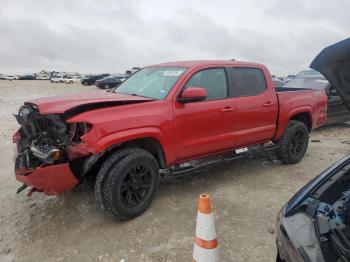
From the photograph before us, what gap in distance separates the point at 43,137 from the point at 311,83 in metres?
8.12

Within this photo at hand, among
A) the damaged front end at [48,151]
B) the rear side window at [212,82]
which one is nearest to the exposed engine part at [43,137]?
the damaged front end at [48,151]

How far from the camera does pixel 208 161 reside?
5.02 m

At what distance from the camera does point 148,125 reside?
420 centimetres

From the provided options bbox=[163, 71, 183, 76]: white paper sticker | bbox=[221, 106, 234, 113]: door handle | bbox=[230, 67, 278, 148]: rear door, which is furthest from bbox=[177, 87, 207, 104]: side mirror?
bbox=[230, 67, 278, 148]: rear door

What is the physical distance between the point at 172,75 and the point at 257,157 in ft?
9.17

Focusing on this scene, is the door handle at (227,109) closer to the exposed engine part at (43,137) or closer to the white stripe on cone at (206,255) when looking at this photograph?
the exposed engine part at (43,137)

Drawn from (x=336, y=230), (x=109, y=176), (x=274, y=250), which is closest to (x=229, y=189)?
(x=274, y=250)

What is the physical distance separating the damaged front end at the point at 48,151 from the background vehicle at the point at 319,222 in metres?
2.30

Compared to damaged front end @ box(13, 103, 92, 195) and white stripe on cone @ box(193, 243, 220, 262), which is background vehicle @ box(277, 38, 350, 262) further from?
damaged front end @ box(13, 103, 92, 195)

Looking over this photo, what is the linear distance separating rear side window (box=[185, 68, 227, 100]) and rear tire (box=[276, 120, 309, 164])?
5.45 feet

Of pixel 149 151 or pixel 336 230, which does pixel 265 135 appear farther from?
pixel 336 230

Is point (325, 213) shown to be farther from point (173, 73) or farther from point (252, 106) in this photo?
point (252, 106)

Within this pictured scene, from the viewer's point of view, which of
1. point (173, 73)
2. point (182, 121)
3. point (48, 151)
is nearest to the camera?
point (48, 151)

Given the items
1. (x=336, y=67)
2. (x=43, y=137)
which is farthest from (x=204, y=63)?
(x=336, y=67)
